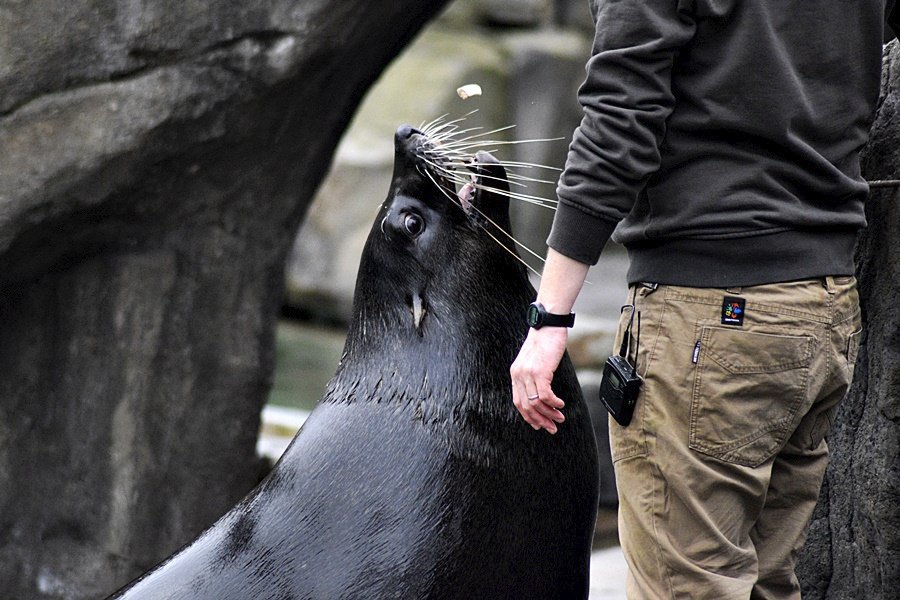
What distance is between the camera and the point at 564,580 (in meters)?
2.46

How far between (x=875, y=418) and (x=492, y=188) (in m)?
0.97

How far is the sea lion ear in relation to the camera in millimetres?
2496

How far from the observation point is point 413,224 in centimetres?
255

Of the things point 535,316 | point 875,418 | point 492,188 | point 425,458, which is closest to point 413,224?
point 492,188

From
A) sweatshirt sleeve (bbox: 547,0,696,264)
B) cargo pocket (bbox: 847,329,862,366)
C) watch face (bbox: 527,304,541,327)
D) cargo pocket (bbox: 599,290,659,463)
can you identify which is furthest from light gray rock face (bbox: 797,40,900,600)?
watch face (bbox: 527,304,541,327)

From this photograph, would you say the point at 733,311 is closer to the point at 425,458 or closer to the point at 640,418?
the point at 640,418

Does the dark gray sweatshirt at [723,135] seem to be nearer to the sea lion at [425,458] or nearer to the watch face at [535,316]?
the watch face at [535,316]

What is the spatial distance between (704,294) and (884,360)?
0.71m

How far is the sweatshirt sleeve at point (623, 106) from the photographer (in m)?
1.85

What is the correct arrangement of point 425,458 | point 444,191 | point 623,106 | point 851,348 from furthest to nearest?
point 444,191 → point 425,458 → point 851,348 → point 623,106

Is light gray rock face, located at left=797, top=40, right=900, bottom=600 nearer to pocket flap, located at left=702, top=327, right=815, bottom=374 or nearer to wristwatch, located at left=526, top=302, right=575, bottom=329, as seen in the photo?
pocket flap, located at left=702, top=327, right=815, bottom=374

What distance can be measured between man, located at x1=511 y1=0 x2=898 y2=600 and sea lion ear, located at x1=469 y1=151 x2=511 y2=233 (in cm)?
49

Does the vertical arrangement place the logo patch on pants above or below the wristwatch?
above

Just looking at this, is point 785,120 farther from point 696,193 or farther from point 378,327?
point 378,327
